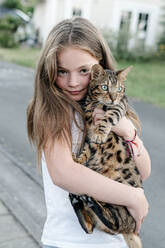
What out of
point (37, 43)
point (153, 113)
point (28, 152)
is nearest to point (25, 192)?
point (28, 152)

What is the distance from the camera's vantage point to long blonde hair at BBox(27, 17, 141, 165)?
179 centimetres

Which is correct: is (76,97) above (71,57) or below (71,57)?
below

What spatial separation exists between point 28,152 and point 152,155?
222 centimetres

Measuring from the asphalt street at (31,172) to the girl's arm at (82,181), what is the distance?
2.04 meters

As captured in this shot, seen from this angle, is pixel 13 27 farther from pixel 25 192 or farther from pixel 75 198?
pixel 75 198

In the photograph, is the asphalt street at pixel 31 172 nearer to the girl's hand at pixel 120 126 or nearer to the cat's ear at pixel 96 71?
the girl's hand at pixel 120 126

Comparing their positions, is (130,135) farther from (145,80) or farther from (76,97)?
(145,80)

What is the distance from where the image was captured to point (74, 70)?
6.12 feet

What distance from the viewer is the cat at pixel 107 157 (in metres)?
1.77

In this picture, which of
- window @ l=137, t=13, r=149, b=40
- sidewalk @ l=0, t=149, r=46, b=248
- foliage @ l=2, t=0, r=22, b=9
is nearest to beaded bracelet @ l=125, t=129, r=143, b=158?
sidewalk @ l=0, t=149, r=46, b=248

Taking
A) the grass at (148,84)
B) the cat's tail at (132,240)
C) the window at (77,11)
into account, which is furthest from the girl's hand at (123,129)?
the window at (77,11)

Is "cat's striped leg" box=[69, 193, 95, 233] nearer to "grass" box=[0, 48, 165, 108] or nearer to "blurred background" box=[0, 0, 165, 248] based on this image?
"blurred background" box=[0, 0, 165, 248]

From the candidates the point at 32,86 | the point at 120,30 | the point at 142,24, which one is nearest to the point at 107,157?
the point at 32,86

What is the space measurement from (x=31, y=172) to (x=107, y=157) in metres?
3.66
